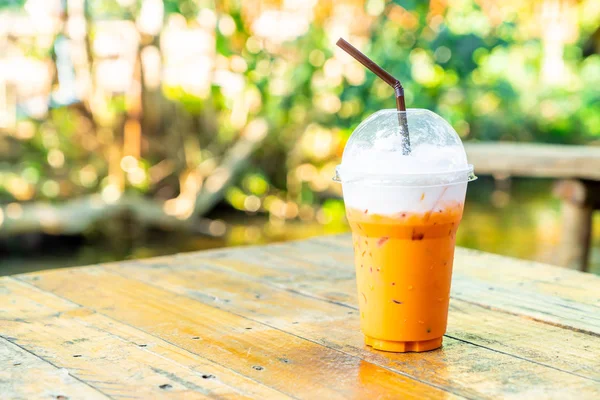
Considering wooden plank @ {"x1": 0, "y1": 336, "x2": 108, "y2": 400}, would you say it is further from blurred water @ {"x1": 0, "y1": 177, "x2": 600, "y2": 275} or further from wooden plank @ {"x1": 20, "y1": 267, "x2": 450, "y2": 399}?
blurred water @ {"x1": 0, "y1": 177, "x2": 600, "y2": 275}

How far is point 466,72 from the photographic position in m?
3.76

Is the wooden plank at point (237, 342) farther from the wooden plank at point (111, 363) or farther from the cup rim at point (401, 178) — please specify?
the cup rim at point (401, 178)

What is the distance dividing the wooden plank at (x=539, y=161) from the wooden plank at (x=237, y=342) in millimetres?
1686

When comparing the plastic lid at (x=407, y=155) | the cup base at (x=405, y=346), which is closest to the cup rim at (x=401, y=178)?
the plastic lid at (x=407, y=155)

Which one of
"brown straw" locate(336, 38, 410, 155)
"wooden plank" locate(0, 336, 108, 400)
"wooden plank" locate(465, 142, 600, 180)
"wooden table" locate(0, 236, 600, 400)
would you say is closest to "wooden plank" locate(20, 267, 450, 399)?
"wooden table" locate(0, 236, 600, 400)

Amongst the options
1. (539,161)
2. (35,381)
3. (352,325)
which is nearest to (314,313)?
(352,325)

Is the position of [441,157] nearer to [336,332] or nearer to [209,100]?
[336,332]

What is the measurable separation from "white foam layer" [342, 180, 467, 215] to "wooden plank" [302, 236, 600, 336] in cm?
32

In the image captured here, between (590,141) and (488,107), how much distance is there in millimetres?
1054

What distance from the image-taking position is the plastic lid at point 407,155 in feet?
3.40

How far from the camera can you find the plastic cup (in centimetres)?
104

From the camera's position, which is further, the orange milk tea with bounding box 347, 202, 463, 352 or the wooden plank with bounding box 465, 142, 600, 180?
the wooden plank with bounding box 465, 142, 600, 180

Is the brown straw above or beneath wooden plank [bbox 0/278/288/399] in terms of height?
above

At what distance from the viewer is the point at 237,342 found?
3.76ft
